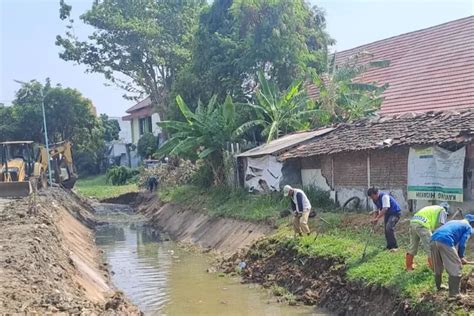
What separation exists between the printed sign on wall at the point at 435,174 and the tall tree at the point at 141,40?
2353 cm

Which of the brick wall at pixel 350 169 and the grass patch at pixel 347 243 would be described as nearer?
the grass patch at pixel 347 243

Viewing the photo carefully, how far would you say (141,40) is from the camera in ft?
121

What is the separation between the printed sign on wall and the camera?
14352mm

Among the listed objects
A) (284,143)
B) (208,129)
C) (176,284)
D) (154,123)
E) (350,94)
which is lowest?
(176,284)

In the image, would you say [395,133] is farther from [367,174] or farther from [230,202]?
[230,202]

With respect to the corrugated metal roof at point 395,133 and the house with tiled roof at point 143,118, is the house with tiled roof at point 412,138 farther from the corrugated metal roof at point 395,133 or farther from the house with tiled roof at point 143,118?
the house with tiled roof at point 143,118

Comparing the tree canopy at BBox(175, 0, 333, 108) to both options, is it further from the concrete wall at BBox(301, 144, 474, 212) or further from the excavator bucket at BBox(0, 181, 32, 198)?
the excavator bucket at BBox(0, 181, 32, 198)

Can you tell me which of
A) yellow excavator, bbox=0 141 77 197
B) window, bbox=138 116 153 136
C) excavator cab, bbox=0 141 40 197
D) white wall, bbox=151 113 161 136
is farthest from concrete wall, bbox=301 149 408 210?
window, bbox=138 116 153 136

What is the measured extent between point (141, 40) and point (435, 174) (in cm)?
2609

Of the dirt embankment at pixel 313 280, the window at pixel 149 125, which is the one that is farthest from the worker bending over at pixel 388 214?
the window at pixel 149 125

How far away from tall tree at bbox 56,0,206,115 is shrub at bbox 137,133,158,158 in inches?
365

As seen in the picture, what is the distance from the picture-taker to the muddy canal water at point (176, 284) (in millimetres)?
12898

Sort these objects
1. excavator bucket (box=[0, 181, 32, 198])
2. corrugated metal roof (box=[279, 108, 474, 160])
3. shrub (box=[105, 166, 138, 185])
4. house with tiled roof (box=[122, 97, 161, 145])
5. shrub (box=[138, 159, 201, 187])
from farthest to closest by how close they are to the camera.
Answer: house with tiled roof (box=[122, 97, 161, 145])
shrub (box=[105, 166, 138, 185])
shrub (box=[138, 159, 201, 187])
excavator bucket (box=[0, 181, 32, 198])
corrugated metal roof (box=[279, 108, 474, 160])

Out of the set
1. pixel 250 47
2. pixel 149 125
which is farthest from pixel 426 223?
pixel 149 125
